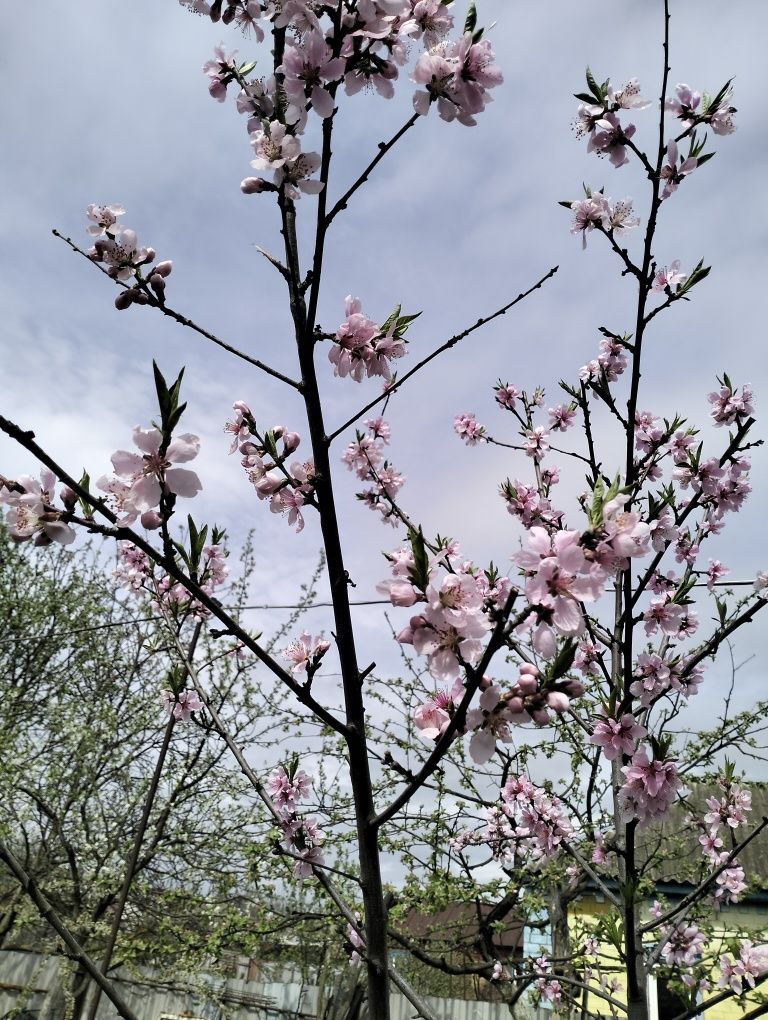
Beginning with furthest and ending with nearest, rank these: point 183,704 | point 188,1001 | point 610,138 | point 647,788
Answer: point 188,1001
point 610,138
point 183,704
point 647,788

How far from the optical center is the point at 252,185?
1.59 metres

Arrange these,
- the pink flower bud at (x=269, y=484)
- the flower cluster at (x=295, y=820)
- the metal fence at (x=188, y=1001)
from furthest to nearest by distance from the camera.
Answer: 1. the metal fence at (x=188, y=1001)
2. the flower cluster at (x=295, y=820)
3. the pink flower bud at (x=269, y=484)

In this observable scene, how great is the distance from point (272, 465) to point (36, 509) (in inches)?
25.5

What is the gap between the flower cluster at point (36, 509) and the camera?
142cm

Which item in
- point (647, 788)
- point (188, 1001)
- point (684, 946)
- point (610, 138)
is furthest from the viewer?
point (188, 1001)

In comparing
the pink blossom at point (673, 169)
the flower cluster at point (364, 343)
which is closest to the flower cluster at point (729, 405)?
the pink blossom at point (673, 169)

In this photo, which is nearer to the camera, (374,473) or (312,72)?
(312,72)

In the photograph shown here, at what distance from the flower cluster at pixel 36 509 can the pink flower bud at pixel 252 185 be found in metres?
0.82

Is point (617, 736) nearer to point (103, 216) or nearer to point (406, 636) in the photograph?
point (406, 636)

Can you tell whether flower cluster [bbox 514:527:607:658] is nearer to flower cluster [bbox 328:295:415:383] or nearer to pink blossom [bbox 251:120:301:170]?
flower cluster [bbox 328:295:415:383]

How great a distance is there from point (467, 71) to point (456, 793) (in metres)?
4.66

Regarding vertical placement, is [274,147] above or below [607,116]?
below

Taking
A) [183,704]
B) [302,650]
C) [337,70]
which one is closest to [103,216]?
[337,70]

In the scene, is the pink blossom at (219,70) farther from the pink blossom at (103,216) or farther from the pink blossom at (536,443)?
the pink blossom at (536,443)
